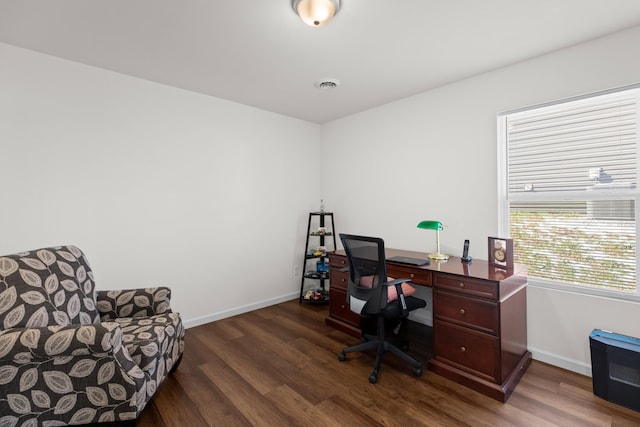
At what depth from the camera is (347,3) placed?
1746 mm

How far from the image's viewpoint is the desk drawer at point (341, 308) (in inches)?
118

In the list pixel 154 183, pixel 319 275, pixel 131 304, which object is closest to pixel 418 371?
pixel 319 275

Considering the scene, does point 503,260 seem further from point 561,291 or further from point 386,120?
point 386,120

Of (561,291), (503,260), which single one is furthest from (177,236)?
(561,291)

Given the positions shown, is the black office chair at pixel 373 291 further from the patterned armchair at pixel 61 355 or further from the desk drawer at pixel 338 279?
the patterned armchair at pixel 61 355

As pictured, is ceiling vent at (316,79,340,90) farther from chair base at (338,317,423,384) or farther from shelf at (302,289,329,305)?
shelf at (302,289,329,305)

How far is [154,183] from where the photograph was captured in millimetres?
2924

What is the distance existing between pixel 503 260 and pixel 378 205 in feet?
5.09

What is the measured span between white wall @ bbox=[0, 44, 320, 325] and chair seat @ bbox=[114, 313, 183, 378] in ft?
2.83

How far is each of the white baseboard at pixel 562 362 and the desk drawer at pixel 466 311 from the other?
0.82 m

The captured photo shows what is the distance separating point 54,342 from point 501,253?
9.56 feet

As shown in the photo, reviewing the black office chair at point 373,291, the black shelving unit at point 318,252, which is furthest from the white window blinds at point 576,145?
the black shelving unit at point 318,252

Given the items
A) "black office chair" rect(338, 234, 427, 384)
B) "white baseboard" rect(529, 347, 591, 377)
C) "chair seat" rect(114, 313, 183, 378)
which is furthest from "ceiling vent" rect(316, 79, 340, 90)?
"white baseboard" rect(529, 347, 591, 377)

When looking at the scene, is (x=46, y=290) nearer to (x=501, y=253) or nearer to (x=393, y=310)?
(x=393, y=310)
